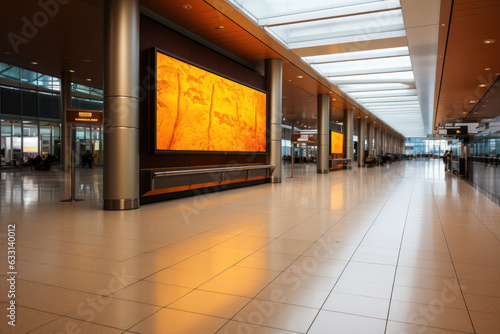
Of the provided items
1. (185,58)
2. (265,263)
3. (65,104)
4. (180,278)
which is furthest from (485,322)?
(65,104)

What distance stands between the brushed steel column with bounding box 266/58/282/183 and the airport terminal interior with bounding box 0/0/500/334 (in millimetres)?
65

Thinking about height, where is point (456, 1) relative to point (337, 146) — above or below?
above

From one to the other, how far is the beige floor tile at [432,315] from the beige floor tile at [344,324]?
19 centimetres

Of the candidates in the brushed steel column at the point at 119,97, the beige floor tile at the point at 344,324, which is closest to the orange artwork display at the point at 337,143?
the brushed steel column at the point at 119,97

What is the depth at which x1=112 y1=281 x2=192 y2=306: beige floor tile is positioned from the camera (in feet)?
9.79

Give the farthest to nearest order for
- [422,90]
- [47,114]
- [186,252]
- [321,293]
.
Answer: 1. [47,114]
2. [422,90]
3. [186,252]
4. [321,293]

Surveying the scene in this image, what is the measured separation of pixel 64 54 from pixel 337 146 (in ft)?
70.7

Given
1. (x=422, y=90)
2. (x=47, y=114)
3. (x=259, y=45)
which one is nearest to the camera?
(x=259, y=45)

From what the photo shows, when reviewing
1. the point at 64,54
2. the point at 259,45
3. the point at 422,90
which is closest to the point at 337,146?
the point at 422,90

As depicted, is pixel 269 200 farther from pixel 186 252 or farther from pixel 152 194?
pixel 186 252

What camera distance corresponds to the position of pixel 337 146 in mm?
30938

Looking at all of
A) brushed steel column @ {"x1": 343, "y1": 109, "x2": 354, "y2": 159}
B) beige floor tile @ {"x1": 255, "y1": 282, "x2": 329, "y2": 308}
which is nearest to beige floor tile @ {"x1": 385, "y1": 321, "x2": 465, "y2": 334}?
beige floor tile @ {"x1": 255, "y1": 282, "x2": 329, "y2": 308}

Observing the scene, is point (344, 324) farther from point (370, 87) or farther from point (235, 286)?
point (370, 87)

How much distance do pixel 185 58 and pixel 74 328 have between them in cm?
932
